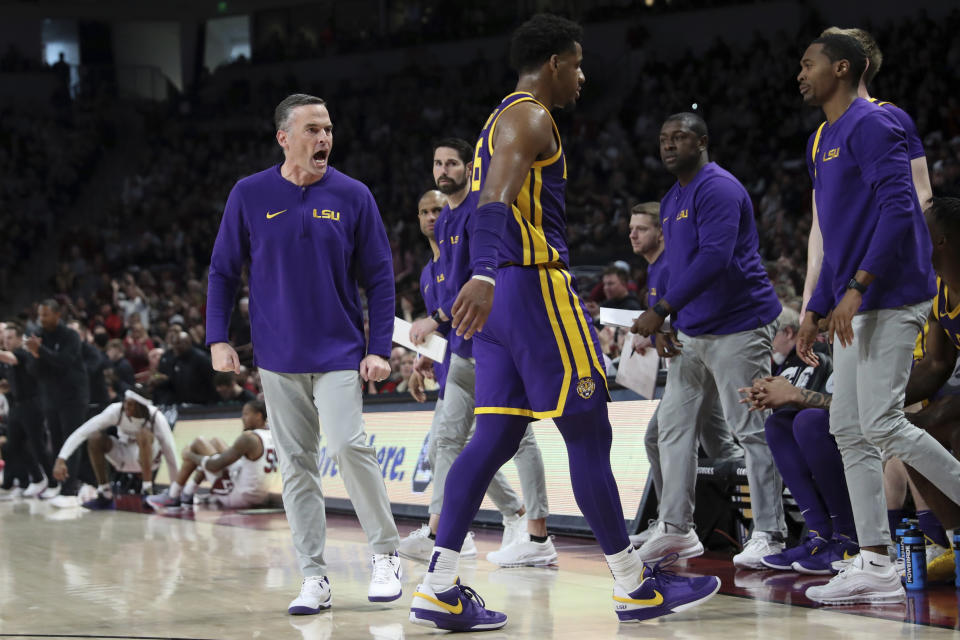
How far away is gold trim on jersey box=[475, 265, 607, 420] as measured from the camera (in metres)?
4.02

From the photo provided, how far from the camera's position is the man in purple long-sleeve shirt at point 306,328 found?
4703 mm

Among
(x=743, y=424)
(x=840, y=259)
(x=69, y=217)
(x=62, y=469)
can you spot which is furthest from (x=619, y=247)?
(x=69, y=217)

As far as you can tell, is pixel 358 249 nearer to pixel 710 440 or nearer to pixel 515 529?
pixel 515 529

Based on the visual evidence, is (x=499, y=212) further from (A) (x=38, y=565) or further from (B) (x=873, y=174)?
(A) (x=38, y=565)

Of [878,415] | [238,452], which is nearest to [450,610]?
[878,415]

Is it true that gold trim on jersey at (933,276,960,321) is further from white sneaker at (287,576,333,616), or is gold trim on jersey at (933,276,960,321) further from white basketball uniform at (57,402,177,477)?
white basketball uniform at (57,402,177,477)

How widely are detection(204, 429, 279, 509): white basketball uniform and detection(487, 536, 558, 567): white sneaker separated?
14.4 ft

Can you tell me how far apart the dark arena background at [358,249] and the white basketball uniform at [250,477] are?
0.10 metres

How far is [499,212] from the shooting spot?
3.77 meters

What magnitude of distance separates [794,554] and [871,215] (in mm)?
1801

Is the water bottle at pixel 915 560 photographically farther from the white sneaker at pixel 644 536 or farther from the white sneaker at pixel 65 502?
the white sneaker at pixel 65 502

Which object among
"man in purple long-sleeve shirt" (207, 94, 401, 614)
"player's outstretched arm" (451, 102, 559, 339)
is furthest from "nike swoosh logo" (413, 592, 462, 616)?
"player's outstretched arm" (451, 102, 559, 339)

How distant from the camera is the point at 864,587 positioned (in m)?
4.48

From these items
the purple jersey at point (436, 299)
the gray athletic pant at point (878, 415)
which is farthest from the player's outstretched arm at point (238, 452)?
the gray athletic pant at point (878, 415)
